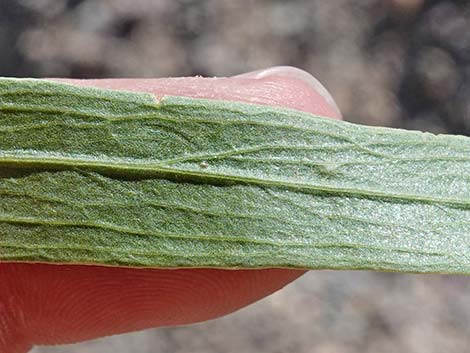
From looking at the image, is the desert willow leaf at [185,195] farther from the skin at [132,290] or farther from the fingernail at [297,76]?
the fingernail at [297,76]

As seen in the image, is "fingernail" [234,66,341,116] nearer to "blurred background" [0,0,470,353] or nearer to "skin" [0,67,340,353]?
"skin" [0,67,340,353]

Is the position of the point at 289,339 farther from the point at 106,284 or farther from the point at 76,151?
the point at 76,151

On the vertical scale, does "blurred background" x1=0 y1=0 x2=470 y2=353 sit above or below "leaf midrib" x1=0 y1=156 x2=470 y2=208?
above

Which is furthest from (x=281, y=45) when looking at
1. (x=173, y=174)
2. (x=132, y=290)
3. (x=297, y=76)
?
(x=173, y=174)

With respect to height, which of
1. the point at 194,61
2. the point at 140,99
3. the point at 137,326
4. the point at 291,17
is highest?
the point at 291,17

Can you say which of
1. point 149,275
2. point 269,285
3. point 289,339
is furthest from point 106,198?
point 289,339

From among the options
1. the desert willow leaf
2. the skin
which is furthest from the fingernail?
the desert willow leaf
